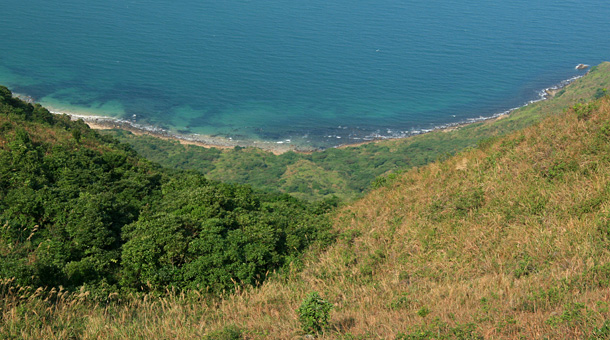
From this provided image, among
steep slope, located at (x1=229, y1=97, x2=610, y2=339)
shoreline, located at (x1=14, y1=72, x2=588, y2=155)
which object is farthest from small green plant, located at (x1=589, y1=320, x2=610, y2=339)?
shoreline, located at (x1=14, y1=72, x2=588, y2=155)

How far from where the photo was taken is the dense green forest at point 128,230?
386 inches

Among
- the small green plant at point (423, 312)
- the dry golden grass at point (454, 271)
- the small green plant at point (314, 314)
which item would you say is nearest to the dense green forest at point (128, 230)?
the dry golden grass at point (454, 271)

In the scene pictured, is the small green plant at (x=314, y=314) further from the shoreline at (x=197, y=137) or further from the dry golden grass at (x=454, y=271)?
the shoreline at (x=197, y=137)

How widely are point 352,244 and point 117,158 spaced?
39.1 feet

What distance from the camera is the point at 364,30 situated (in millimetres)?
103625

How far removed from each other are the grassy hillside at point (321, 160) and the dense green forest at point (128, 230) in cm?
3083

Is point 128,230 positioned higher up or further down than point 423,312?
higher up

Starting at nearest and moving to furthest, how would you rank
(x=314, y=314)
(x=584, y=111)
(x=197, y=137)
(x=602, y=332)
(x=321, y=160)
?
(x=602, y=332) < (x=314, y=314) < (x=584, y=111) < (x=321, y=160) < (x=197, y=137)

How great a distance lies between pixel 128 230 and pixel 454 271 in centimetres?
854

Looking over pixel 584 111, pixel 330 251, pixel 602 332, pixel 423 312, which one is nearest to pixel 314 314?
pixel 423 312

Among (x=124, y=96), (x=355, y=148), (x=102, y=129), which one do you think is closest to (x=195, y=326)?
(x=355, y=148)

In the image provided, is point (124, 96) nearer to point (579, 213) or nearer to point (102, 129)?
point (102, 129)

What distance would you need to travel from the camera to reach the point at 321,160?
56844 millimetres

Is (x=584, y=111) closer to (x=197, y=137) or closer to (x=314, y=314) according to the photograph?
(x=314, y=314)
